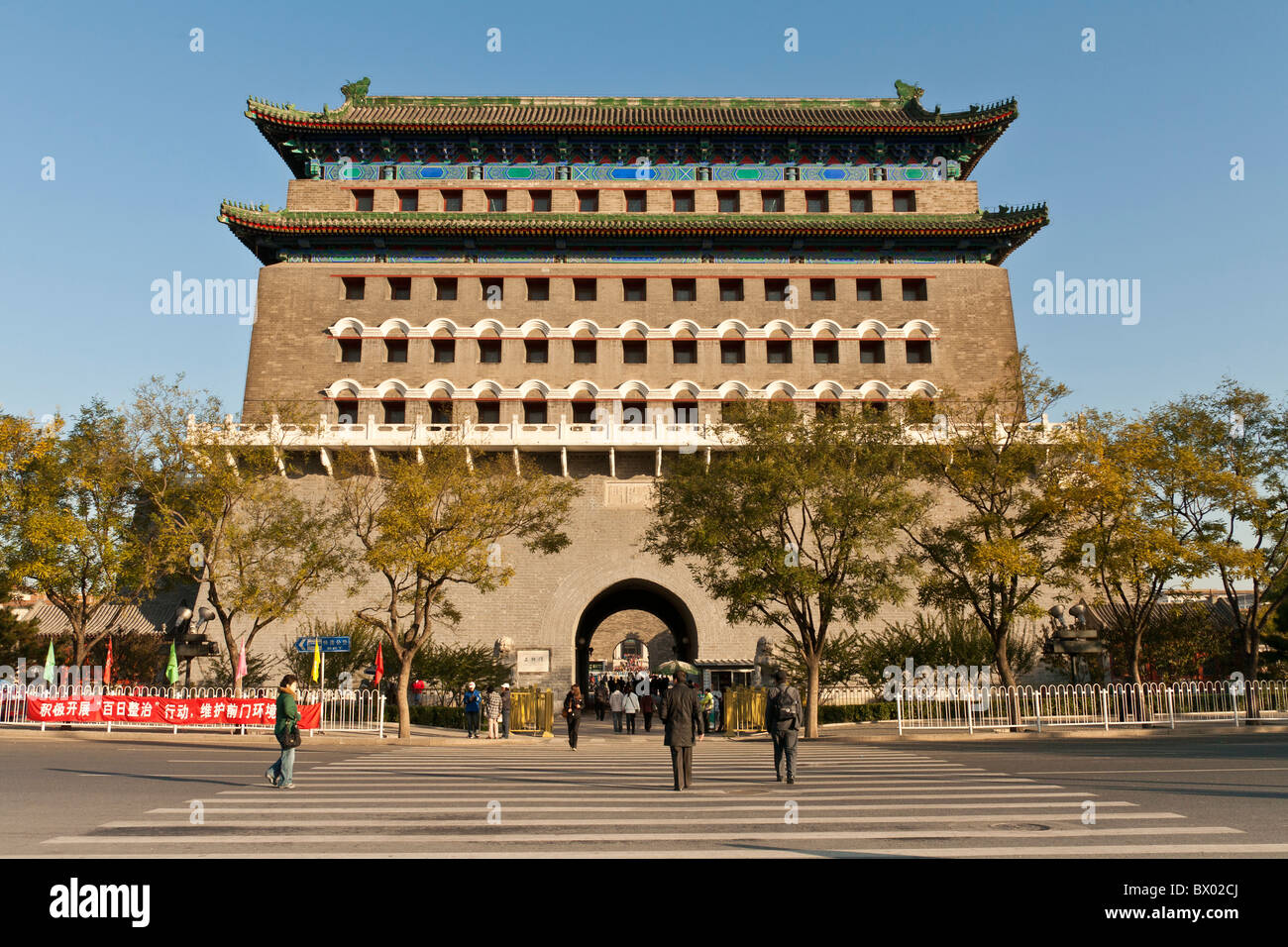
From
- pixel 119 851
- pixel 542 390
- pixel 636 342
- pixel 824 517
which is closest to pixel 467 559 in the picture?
pixel 824 517

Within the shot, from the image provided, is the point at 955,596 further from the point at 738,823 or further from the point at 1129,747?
the point at 738,823

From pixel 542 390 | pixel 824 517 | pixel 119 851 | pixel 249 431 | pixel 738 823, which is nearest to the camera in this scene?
pixel 119 851

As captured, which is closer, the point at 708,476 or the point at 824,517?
the point at 824,517

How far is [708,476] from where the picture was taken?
90.0 ft

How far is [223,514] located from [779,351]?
22843mm

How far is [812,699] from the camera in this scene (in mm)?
26297

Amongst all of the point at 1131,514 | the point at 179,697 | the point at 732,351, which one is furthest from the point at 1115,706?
the point at 179,697

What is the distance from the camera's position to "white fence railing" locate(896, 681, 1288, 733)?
2553cm

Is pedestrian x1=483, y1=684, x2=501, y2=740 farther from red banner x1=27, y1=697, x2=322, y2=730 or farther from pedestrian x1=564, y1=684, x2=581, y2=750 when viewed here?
red banner x1=27, y1=697, x2=322, y2=730

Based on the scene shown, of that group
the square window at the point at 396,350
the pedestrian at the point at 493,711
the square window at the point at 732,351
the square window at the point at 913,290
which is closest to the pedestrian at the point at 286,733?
the pedestrian at the point at 493,711

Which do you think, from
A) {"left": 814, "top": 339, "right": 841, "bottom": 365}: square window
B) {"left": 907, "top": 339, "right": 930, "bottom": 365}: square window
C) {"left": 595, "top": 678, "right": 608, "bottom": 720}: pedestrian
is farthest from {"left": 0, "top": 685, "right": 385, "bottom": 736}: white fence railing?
{"left": 907, "top": 339, "right": 930, "bottom": 365}: square window

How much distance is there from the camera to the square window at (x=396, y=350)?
132ft

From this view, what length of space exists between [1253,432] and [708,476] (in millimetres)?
16817

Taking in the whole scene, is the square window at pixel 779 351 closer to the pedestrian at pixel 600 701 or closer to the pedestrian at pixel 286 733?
the pedestrian at pixel 600 701
